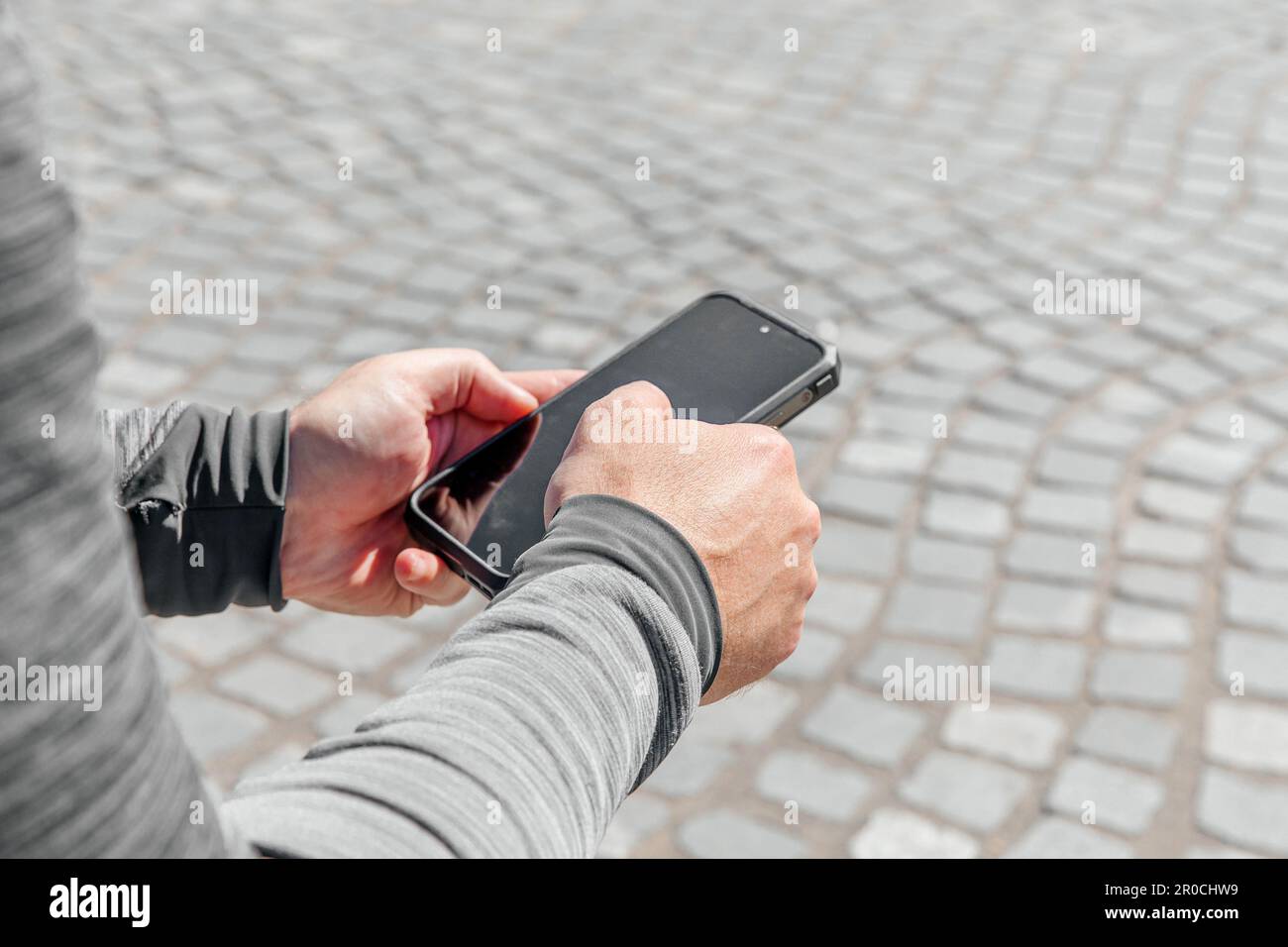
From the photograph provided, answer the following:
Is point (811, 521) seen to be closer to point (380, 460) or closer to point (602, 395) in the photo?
point (602, 395)

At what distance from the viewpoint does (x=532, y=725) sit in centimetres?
118

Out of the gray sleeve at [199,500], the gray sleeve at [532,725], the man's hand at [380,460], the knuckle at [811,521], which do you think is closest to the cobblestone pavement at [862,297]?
the gray sleeve at [199,500]

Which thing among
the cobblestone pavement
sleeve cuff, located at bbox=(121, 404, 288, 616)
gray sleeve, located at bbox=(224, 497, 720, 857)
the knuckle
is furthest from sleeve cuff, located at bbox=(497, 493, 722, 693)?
sleeve cuff, located at bbox=(121, 404, 288, 616)

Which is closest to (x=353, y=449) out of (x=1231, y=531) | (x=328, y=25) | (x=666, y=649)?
(x=666, y=649)

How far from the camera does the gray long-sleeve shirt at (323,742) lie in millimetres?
772

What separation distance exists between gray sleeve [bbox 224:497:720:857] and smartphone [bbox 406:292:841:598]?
1.92 feet

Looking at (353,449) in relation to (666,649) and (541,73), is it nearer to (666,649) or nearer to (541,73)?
(666,649)

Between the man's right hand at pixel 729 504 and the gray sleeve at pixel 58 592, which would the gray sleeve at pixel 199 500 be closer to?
the man's right hand at pixel 729 504

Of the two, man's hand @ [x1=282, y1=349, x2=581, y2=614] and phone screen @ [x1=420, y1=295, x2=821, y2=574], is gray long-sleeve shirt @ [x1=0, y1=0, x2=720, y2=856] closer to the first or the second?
phone screen @ [x1=420, y1=295, x2=821, y2=574]

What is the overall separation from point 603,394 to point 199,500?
0.66 meters

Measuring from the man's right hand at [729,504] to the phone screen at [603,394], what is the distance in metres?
0.39

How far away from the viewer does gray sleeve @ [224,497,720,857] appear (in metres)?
1.08

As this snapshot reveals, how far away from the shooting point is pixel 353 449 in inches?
86.6

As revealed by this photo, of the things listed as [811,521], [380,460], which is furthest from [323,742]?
[380,460]
